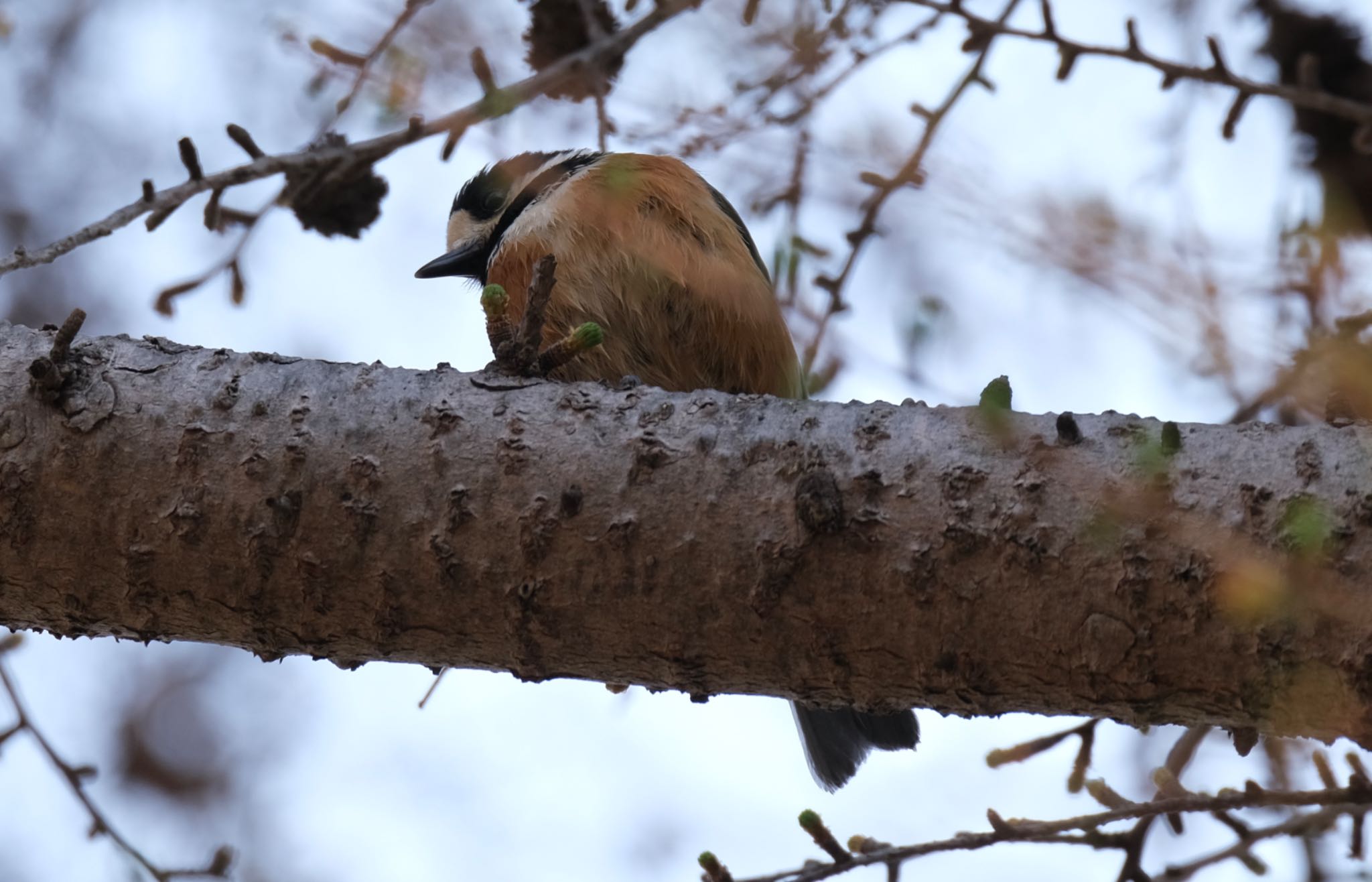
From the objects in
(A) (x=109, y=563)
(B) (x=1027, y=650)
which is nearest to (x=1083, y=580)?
(B) (x=1027, y=650)

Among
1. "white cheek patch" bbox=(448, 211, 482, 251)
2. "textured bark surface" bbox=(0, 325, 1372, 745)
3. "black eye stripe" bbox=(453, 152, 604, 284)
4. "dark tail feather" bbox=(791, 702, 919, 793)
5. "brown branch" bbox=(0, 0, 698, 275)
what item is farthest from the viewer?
"white cheek patch" bbox=(448, 211, 482, 251)

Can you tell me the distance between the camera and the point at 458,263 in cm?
306

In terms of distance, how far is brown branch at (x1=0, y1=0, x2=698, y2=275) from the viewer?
1.86 metres

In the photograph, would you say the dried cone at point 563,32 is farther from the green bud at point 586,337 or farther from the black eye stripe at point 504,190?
the green bud at point 586,337

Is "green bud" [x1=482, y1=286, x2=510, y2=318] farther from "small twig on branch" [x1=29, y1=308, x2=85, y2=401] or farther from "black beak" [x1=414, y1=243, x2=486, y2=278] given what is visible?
"black beak" [x1=414, y1=243, x2=486, y2=278]

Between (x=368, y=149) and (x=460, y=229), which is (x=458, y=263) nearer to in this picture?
(x=460, y=229)

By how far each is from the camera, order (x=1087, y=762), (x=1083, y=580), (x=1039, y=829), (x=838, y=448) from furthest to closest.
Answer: (x=1087, y=762)
(x=1039, y=829)
(x=838, y=448)
(x=1083, y=580)

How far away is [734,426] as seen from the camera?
5.11 feet

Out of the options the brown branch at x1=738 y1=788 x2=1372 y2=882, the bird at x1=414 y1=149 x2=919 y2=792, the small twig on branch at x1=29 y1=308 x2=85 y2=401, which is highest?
the bird at x1=414 y1=149 x2=919 y2=792

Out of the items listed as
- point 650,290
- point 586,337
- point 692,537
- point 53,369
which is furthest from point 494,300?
point 650,290

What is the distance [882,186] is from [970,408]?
69 centimetres

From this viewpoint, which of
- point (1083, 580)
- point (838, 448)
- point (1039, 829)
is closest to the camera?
point (1083, 580)

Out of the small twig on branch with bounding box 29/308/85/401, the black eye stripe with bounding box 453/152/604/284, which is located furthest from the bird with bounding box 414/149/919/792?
the small twig on branch with bounding box 29/308/85/401

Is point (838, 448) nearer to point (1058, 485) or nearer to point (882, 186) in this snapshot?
point (1058, 485)
